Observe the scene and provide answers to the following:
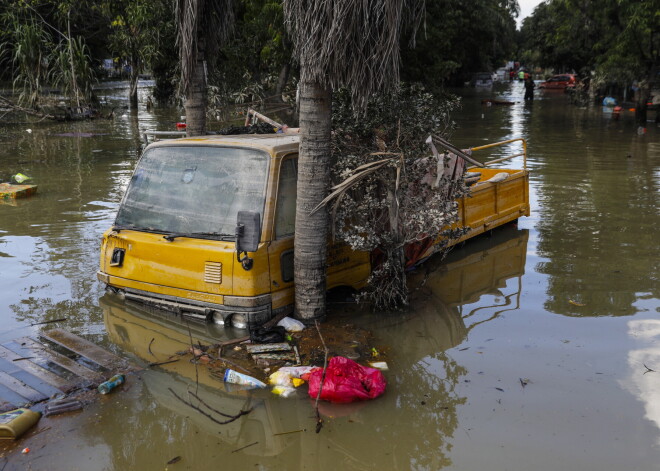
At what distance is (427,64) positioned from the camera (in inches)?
941

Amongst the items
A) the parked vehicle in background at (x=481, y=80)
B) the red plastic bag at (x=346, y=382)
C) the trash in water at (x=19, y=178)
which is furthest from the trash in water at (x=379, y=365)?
the parked vehicle in background at (x=481, y=80)

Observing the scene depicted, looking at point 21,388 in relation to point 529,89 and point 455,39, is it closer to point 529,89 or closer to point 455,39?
point 529,89

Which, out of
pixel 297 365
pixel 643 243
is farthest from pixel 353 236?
pixel 643 243

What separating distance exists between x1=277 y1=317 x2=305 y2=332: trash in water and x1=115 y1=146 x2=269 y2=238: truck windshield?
105cm

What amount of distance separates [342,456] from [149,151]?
4.19 metres

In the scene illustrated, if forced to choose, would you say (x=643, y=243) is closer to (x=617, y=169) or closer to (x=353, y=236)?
(x=353, y=236)

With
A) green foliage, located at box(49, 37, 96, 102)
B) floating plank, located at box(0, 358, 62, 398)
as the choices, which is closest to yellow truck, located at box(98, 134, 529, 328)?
floating plank, located at box(0, 358, 62, 398)

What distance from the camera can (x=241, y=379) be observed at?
5.68m

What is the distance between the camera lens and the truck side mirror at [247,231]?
5.67 meters

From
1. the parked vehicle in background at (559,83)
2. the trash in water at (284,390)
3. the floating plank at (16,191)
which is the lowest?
the trash in water at (284,390)

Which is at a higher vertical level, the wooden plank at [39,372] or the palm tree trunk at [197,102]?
the palm tree trunk at [197,102]

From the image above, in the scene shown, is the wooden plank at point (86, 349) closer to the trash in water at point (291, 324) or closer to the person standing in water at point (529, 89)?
the trash in water at point (291, 324)

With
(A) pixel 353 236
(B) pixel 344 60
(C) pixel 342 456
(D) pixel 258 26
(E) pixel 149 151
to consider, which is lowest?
(C) pixel 342 456

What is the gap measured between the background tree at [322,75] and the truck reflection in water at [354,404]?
3.27 feet
